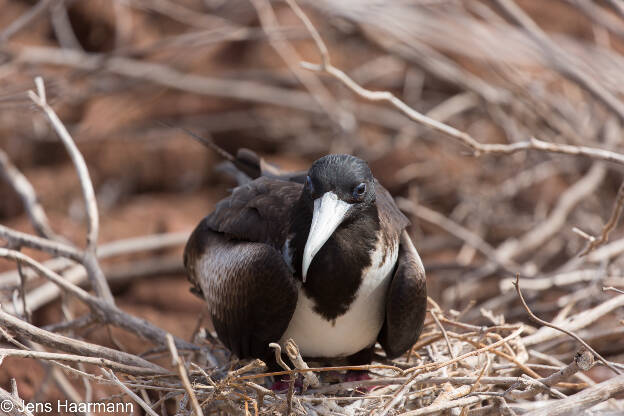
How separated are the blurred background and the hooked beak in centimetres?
134

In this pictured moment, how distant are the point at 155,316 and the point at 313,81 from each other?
2.05 m

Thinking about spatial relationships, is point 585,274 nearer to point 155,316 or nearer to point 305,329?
point 305,329

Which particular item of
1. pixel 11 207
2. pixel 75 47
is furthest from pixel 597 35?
pixel 11 207

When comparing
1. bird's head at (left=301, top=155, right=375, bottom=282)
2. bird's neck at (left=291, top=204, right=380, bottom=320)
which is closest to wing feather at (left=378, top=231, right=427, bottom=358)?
bird's neck at (left=291, top=204, right=380, bottom=320)

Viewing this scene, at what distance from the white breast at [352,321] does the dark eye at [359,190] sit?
7.4 inches

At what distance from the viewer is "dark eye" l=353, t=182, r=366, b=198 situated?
2.41 meters

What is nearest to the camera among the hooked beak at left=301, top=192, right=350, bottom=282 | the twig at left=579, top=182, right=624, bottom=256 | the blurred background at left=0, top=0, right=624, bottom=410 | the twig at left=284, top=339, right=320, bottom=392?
the twig at left=284, top=339, right=320, bottom=392

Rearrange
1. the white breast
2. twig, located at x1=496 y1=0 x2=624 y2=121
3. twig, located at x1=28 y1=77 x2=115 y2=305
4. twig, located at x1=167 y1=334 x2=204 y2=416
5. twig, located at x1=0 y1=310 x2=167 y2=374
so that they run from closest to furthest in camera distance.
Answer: twig, located at x1=167 y1=334 x2=204 y2=416
twig, located at x1=0 y1=310 x2=167 y2=374
the white breast
twig, located at x1=28 y1=77 x2=115 y2=305
twig, located at x1=496 y1=0 x2=624 y2=121

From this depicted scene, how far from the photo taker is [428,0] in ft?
14.9

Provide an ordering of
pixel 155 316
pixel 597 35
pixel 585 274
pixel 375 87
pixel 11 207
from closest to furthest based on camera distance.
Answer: pixel 585 274 → pixel 597 35 → pixel 155 316 → pixel 11 207 → pixel 375 87

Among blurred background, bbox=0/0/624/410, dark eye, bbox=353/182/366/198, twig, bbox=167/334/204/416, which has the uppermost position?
dark eye, bbox=353/182/366/198

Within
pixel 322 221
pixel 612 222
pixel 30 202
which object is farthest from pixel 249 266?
pixel 30 202

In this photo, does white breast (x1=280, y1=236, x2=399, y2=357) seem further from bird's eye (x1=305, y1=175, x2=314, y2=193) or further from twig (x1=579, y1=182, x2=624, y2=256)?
twig (x1=579, y1=182, x2=624, y2=256)

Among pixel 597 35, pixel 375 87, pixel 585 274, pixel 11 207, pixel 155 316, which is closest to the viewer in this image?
pixel 585 274
